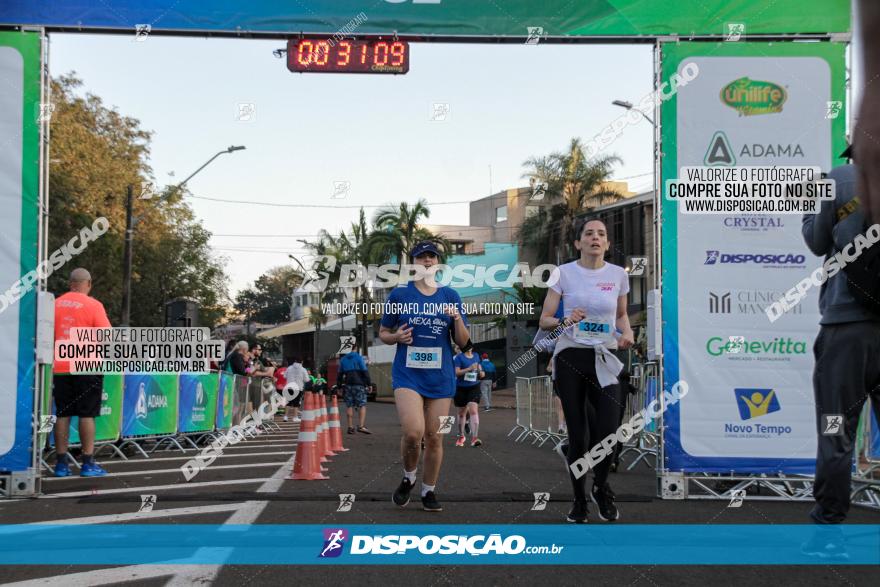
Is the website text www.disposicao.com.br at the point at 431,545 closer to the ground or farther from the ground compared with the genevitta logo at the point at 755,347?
closer to the ground

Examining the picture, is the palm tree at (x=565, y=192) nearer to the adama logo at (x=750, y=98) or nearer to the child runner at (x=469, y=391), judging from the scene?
the child runner at (x=469, y=391)

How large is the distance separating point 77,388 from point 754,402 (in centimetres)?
714

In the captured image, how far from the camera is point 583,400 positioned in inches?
268

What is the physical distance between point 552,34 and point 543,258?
4252cm

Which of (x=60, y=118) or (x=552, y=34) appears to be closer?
(x=552, y=34)

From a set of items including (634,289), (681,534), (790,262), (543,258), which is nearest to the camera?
(681,534)

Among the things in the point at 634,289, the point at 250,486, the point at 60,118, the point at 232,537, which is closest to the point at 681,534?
the point at 232,537

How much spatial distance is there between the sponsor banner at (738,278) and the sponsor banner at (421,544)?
212 centimetres

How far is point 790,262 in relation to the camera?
28.6 feet

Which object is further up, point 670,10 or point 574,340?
point 670,10

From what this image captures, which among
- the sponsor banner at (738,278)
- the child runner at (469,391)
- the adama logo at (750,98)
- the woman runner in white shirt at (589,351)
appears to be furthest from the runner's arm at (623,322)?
the child runner at (469,391)

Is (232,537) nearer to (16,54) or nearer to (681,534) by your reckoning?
(681,534)

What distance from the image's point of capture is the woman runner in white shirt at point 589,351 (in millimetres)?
6691

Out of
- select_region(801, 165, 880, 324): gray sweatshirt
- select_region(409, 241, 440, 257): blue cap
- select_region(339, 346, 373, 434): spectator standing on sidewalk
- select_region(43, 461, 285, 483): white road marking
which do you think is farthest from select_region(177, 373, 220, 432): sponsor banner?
select_region(801, 165, 880, 324): gray sweatshirt
